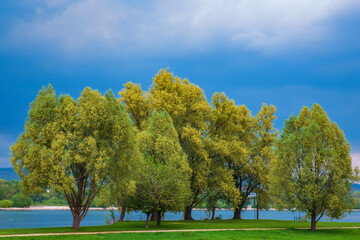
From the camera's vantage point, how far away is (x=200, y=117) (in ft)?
155

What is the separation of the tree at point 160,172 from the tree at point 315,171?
32.8ft

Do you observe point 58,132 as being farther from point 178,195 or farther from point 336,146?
point 336,146

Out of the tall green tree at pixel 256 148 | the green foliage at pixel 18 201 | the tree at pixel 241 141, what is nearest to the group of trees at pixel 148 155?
the tree at pixel 241 141

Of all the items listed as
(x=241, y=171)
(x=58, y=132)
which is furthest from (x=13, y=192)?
(x=58, y=132)

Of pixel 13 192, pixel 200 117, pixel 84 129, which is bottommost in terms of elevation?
pixel 13 192

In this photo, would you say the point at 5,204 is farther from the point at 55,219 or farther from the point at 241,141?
the point at 241,141

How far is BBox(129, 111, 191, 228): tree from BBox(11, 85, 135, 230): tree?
3.52m

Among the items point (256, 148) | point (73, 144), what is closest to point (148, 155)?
point (73, 144)

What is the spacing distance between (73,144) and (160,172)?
9.42 meters

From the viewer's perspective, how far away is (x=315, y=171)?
1325 inches

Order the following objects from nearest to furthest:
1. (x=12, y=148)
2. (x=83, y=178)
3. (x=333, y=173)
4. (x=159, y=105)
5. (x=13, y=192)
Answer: (x=12, y=148)
(x=83, y=178)
(x=333, y=173)
(x=159, y=105)
(x=13, y=192)

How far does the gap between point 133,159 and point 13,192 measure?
5996 inches

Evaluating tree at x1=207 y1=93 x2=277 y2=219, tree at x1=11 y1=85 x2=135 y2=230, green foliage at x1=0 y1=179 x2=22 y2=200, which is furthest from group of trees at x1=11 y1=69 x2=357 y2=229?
green foliage at x1=0 y1=179 x2=22 y2=200

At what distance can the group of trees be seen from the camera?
93.4ft
